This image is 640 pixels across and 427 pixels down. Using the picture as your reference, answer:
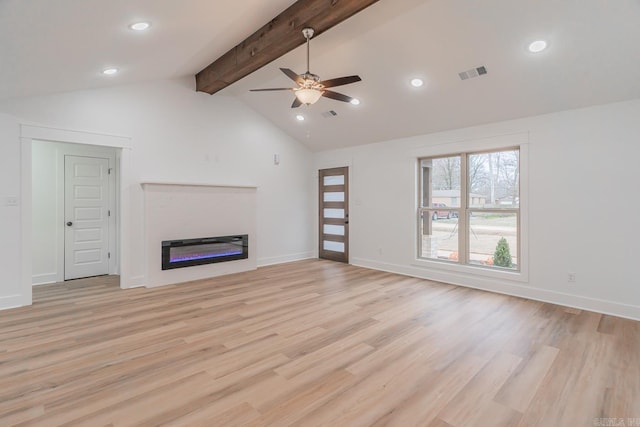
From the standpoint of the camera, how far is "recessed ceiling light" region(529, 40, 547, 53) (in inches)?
136

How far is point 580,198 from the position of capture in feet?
13.8

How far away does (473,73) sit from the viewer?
4.16 m

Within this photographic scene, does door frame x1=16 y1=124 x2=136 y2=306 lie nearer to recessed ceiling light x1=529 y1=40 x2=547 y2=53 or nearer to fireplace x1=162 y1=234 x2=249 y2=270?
fireplace x1=162 y1=234 x2=249 y2=270

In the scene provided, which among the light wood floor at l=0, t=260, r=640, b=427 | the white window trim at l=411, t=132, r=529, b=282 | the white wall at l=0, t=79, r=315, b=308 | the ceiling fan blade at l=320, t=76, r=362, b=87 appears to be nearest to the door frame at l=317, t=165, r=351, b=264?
the white wall at l=0, t=79, r=315, b=308

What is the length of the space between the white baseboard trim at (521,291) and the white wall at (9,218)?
5.82 metres

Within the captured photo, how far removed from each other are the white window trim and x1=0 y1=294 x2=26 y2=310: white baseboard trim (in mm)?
6071

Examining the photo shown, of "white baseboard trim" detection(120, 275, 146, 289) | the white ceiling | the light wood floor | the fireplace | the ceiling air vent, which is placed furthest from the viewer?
the fireplace

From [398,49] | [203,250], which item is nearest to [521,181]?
[398,49]

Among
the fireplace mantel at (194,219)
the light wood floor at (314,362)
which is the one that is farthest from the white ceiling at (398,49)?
the light wood floor at (314,362)

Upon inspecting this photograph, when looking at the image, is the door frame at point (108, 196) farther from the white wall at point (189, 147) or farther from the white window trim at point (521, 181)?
the white window trim at point (521, 181)

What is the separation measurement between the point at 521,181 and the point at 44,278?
26.0 ft

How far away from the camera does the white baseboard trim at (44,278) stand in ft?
17.5

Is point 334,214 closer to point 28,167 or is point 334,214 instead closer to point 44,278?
point 28,167

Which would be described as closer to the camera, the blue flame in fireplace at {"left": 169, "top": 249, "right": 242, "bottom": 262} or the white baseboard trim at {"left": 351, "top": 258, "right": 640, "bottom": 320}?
the white baseboard trim at {"left": 351, "top": 258, "right": 640, "bottom": 320}
